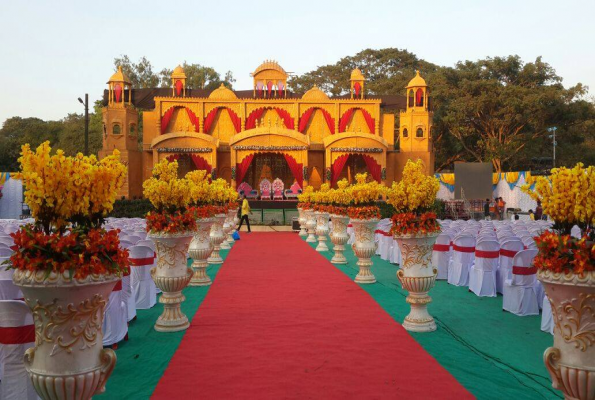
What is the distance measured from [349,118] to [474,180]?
30.5 feet

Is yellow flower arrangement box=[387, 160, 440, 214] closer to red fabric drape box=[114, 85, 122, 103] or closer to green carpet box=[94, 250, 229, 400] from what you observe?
green carpet box=[94, 250, 229, 400]

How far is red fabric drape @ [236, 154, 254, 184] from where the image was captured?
29094 millimetres

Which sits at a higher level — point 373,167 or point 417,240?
point 373,167

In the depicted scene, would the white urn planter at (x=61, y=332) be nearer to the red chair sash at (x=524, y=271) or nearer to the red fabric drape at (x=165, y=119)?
the red chair sash at (x=524, y=271)

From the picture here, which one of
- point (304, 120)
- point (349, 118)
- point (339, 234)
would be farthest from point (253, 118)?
point (339, 234)

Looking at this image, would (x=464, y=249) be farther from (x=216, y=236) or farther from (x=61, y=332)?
(x=61, y=332)

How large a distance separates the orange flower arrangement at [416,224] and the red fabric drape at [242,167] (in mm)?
23684

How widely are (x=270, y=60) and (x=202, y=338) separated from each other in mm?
29826

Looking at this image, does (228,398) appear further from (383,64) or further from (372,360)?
(383,64)

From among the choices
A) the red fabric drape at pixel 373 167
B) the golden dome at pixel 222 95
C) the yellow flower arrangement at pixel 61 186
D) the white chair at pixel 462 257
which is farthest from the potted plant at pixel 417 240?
the golden dome at pixel 222 95

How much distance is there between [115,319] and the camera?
4961 mm

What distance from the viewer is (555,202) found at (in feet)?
10.3

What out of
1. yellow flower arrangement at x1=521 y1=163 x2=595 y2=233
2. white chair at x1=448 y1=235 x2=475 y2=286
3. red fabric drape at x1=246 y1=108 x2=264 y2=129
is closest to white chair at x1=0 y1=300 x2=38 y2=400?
yellow flower arrangement at x1=521 y1=163 x2=595 y2=233

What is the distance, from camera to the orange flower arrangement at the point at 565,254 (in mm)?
2852
